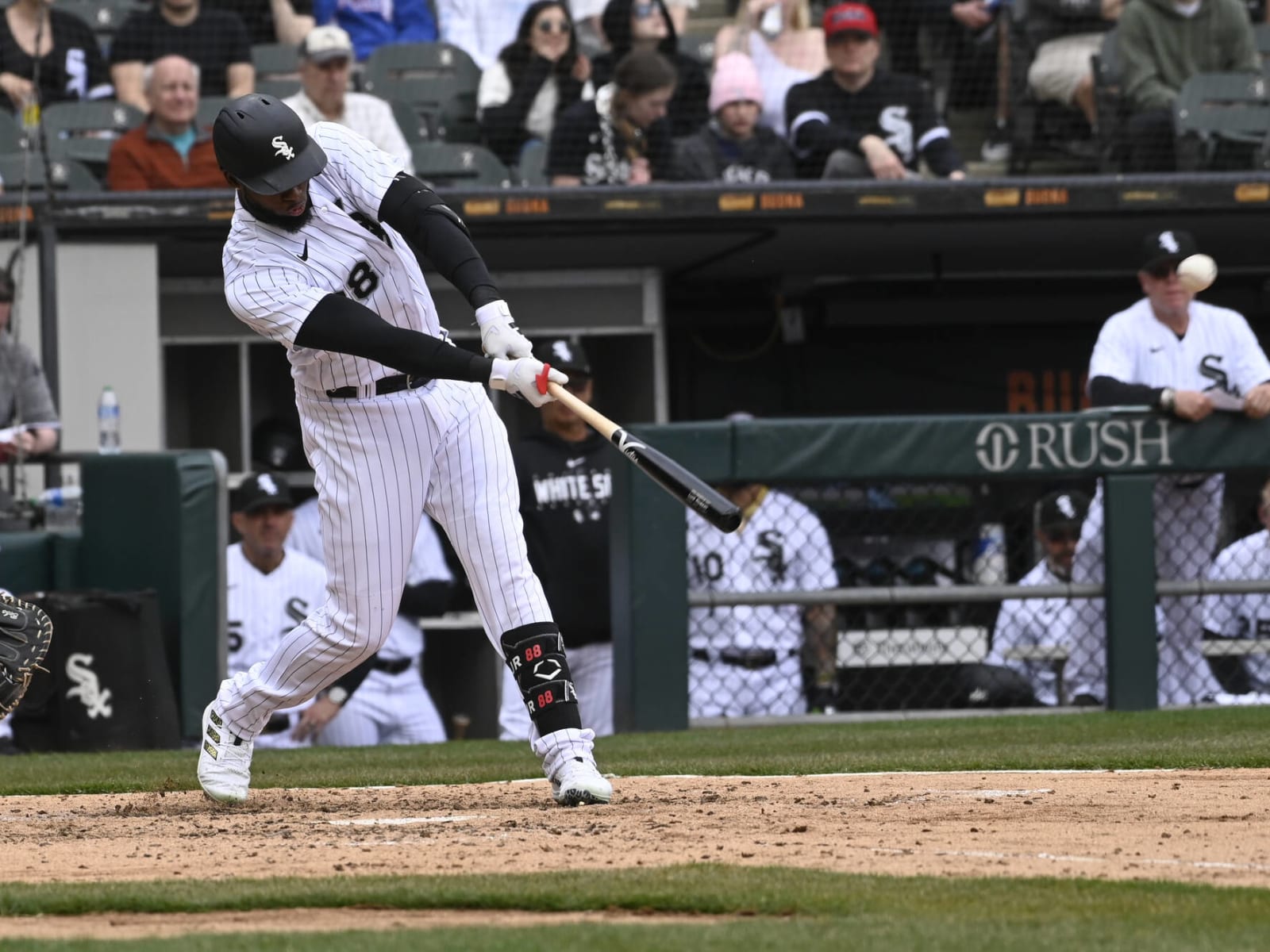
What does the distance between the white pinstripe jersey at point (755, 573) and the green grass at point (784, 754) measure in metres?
0.39

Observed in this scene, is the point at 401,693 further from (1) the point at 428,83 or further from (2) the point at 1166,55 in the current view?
(2) the point at 1166,55

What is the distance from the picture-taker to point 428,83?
10.2 meters

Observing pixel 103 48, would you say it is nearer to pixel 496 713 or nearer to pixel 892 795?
pixel 496 713

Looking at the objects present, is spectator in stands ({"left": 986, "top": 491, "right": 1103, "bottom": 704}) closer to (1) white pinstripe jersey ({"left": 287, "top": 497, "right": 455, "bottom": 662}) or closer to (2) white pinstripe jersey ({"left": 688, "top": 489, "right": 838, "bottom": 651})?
(2) white pinstripe jersey ({"left": 688, "top": 489, "right": 838, "bottom": 651})

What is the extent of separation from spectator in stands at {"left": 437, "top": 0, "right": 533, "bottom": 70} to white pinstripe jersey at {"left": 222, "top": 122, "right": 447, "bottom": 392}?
6.19 meters

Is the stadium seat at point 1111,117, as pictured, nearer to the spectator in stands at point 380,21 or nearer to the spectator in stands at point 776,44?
the spectator in stands at point 776,44

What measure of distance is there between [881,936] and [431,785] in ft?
8.75

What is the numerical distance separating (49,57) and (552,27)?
98.1 inches

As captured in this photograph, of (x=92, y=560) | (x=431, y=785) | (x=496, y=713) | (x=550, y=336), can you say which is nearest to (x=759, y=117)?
(x=550, y=336)

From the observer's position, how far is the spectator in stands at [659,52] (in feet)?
Result: 32.6

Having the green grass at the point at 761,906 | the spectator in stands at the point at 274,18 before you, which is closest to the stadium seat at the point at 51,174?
the spectator in stands at the point at 274,18

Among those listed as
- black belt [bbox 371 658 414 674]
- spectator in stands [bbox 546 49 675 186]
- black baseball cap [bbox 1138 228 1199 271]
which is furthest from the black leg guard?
spectator in stands [bbox 546 49 675 186]

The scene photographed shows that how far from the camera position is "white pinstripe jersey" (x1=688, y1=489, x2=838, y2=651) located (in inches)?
288

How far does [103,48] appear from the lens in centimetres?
1055
